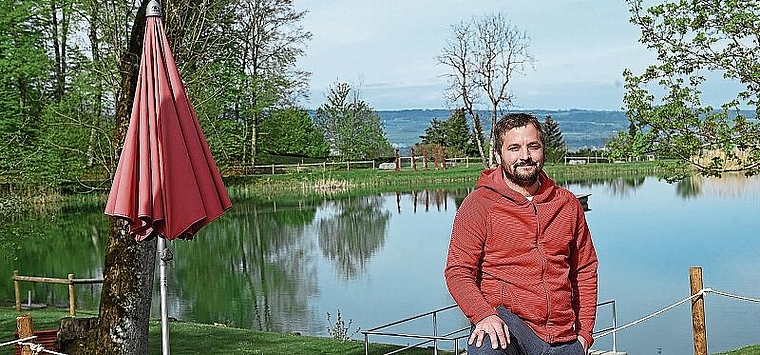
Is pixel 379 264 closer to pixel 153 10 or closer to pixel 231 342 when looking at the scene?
pixel 231 342

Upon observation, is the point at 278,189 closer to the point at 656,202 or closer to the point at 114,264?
the point at 656,202

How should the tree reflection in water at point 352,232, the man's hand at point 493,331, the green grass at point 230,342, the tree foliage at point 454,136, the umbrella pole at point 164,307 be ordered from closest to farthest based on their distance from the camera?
the man's hand at point 493,331 < the umbrella pole at point 164,307 < the green grass at point 230,342 < the tree reflection in water at point 352,232 < the tree foliage at point 454,136

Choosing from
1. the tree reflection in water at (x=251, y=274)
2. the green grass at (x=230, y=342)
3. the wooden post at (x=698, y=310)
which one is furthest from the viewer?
the tree reflection in water at (x=251, y=274)

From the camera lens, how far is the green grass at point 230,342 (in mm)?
9820

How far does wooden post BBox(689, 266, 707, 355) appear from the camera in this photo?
7.08m

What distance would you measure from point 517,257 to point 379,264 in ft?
56.5

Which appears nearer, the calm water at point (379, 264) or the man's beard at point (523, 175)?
the man's beard at point (523, 175)

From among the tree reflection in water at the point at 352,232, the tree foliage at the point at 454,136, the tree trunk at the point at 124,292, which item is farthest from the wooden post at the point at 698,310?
the tree foliage at the point at 454,136

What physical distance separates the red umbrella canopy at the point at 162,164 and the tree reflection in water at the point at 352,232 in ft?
46.3

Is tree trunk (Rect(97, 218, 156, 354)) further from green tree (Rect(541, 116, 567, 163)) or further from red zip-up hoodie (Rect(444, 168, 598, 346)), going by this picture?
green tree (Rect(541, 116, 567, 163))

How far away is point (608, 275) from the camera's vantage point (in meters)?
17.9

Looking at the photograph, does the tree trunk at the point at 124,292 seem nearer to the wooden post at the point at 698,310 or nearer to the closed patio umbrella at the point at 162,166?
the closed patio umbrella at the point at 162,166

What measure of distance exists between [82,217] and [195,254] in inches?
287

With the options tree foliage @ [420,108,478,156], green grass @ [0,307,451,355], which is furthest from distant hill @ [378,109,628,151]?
green grass @ [0,307,451,355]
